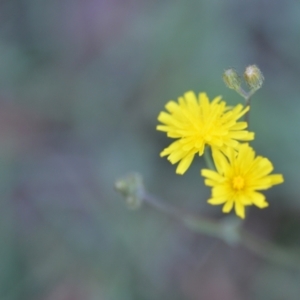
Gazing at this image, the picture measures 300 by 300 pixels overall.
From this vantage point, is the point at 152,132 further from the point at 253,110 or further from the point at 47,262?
the point at 47,262

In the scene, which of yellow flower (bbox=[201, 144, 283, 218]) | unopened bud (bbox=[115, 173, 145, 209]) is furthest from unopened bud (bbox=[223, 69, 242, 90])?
unopened bud (bbox=[115, 173, 145, 209])

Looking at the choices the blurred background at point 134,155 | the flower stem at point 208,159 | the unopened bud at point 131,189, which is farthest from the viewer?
the blurred background at point 134,155

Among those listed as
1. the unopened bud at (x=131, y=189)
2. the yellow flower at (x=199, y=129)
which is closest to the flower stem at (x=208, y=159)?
the yellow flower at (x=199, y=129)

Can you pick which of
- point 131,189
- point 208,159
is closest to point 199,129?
point 208,159

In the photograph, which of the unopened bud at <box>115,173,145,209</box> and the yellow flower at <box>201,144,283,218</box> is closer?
the yellow flower at <box>201,144,283,218</box>

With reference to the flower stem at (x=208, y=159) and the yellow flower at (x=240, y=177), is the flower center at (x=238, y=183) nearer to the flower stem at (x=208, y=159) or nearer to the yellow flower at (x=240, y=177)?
the yellow flower at (x=240, y=177)

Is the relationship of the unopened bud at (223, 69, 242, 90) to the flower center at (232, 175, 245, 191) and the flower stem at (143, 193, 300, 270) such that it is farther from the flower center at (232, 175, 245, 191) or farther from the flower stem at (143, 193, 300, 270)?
the flower stem at (143, 193, 300, 270)
